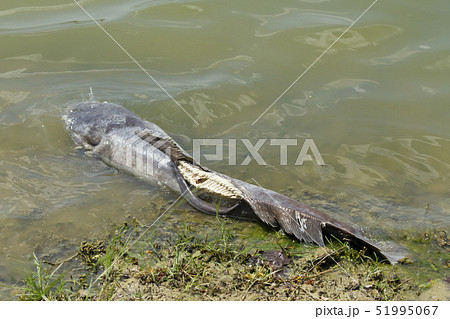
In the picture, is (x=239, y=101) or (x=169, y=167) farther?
(x=239, y=101)

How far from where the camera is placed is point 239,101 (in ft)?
21.1

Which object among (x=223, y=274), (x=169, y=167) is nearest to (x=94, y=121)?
(x=169, y=167)

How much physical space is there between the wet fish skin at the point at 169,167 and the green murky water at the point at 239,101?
15 centimetres

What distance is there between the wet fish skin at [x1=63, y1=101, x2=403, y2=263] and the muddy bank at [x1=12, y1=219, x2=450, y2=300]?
130 millimetres

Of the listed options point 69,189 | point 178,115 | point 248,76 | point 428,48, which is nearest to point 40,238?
point 69,189

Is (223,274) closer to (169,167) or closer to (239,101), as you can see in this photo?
(169,167)

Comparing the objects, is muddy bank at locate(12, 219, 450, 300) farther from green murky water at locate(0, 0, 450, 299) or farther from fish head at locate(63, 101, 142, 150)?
fish head at locate(63, 101, 142, 150)

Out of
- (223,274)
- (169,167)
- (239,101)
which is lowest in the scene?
(223,274)

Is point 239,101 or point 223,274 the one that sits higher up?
point 239,101

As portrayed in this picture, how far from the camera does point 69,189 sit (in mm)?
4875
